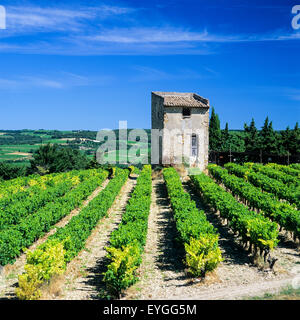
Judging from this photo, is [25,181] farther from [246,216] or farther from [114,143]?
[246,216]

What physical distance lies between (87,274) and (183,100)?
80.1 ft

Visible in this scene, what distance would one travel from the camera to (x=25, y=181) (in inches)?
1093

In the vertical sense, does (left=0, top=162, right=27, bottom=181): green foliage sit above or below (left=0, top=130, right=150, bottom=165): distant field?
below

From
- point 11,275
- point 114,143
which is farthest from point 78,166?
point 11,275

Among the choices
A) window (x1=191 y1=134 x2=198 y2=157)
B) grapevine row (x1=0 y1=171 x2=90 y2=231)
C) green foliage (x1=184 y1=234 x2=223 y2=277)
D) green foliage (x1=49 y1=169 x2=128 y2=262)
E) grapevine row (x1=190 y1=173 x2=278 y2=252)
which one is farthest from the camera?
window (x1=191 y1=134 x2=198 y2=157)

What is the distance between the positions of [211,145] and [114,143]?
20.2 metres

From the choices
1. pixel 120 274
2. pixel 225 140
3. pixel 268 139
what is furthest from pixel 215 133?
pixel 120 274

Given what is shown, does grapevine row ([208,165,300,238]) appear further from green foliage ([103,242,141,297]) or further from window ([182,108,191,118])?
window ([182,108,191,118])

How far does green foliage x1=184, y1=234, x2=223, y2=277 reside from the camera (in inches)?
353

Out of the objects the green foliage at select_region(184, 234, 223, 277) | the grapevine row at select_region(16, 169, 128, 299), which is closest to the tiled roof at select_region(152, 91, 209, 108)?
the grapevine row at select_region(16, 169, 128, 299)

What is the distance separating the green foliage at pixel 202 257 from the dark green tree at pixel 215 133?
45908mm

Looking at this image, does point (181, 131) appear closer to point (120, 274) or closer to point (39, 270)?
point (120, 274)

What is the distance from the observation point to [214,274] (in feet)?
30.3

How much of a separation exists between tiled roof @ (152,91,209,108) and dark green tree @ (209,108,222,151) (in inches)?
896
